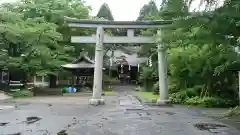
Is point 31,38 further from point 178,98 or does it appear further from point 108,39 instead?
point 178,98

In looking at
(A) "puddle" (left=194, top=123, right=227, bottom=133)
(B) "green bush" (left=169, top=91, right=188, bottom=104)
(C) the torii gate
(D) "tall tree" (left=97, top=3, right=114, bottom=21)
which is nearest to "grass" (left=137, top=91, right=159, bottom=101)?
(B) "green bush" (left=169, top=91, right=188, bottom=104)

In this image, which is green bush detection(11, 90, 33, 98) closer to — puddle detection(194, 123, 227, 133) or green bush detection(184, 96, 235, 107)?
green bush detection(184, 96, 235, 107)

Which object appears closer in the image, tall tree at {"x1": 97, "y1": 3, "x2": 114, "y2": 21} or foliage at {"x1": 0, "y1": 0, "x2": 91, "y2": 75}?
foliage at {"x1": 0, "y1": 0, "x2": 91, "y2": 75}

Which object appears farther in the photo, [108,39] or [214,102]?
[108,39]

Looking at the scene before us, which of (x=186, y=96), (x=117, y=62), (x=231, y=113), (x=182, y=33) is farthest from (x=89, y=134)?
(x=117, y=62)

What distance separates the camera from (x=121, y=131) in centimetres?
884

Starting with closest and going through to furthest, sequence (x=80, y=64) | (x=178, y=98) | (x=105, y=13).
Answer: (x=178, y=98), (x=80, y=64), (x=105, y=13)

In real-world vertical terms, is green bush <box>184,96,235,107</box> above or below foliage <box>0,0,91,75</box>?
below

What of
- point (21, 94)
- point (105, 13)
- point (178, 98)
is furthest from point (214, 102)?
point (105, 13)

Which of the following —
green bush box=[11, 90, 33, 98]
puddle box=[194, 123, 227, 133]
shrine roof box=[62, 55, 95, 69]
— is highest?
shrine roof box=[62, 55, 95, 69]

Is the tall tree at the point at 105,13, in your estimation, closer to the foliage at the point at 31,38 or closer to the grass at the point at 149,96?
the foliage at the point at 31,38

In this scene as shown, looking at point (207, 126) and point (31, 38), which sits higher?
point (31, 38)

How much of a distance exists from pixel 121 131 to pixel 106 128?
0.75 meters

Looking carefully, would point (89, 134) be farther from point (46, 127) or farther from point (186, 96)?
point (186, 96)
